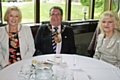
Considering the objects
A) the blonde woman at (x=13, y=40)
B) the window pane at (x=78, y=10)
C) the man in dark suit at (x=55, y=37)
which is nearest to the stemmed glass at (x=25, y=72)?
the blonde woman at (x=13, y=40)

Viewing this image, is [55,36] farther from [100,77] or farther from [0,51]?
[100,77]

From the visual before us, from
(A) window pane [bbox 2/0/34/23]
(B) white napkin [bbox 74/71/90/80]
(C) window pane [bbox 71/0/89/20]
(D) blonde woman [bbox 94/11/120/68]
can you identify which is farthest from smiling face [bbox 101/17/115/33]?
(C) window pane [bbox 71/0/89/20]

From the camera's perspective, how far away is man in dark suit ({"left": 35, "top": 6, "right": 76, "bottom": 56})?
2.65m

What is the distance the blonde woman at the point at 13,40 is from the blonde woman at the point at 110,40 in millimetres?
927

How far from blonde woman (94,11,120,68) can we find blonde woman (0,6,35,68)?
3.04 feet

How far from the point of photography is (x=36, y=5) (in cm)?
337

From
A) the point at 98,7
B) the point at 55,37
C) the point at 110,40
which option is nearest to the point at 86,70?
the point at 110,40

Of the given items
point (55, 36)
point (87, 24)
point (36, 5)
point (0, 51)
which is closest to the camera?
point (0, 51)

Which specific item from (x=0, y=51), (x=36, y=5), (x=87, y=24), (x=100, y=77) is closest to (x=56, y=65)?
(x=100, y=77)

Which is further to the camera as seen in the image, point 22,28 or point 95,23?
point 95,23

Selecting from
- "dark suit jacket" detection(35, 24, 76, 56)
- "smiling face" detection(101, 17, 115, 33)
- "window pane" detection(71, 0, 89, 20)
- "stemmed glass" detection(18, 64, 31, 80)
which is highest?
"window pane" detection(71, 0, 89, 20)

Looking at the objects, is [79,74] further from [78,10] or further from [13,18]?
[78,10]

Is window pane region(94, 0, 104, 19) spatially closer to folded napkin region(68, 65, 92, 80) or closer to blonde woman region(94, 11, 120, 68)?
blonde woman region(94, 11, 120, 68)

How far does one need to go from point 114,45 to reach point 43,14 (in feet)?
5.49
